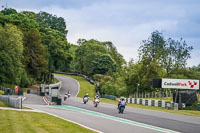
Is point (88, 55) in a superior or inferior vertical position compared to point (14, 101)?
superior

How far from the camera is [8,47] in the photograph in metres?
70.9

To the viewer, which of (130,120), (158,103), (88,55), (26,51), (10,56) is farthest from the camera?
(88,55)

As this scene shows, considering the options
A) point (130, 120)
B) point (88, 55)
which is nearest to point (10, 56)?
point (130, 120)

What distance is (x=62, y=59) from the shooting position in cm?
9425

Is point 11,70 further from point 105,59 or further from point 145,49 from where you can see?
point 105,59

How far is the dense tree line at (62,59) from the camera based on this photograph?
236ft

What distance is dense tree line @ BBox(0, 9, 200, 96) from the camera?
7181cm

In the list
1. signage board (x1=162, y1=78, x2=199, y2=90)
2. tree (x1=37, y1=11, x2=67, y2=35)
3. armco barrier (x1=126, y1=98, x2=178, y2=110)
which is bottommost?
armco barrier (x1=126, y1=98, x2=178, y2=110)

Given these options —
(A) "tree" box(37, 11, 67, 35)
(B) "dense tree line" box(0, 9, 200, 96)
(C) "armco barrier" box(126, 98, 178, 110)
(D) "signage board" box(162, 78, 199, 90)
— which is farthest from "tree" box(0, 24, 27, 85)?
(A) "tree" box(37, 11, 67, 35)

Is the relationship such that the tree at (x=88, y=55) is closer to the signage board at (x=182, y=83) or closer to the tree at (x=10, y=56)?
the tree at (x=10, y=56)

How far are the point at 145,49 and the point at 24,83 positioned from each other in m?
37.8

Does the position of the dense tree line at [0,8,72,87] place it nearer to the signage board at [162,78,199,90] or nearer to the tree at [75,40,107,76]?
the tree at [75,40,107,76]

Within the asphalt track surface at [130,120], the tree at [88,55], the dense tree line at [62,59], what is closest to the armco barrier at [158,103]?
the asphalt track surface at [130,120]

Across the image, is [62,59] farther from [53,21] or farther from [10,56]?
[53,21]
